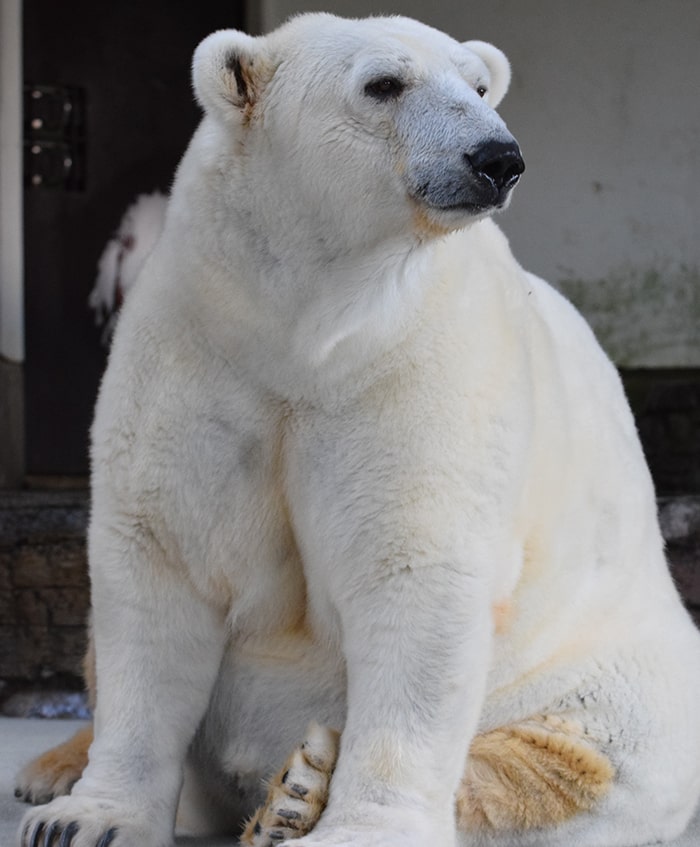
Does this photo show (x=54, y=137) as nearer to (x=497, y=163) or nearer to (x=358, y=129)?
(x=358, y=129)

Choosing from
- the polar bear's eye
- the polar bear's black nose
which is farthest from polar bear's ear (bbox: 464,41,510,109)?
the polar bear's black nose

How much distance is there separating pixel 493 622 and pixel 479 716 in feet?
0.54

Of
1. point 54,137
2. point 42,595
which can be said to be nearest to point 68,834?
point 42,595

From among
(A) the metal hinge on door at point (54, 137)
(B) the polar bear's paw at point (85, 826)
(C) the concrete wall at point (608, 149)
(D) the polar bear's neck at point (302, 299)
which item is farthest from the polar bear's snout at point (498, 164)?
(A) the metal hinge on door at point (54, 137)

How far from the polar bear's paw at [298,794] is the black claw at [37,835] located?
34 cm

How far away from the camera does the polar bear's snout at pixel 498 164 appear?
2619 millimetres

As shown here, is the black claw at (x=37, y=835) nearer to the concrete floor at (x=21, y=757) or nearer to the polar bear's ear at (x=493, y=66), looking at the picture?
the concrete floor at (x=21, y=757)

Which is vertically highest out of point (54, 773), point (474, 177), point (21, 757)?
point (474, 177)

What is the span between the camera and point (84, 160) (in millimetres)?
8188

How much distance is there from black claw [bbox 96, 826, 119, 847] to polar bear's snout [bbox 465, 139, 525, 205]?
1206 millimetres

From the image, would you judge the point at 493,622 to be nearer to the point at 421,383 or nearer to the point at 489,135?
the point at 421,383

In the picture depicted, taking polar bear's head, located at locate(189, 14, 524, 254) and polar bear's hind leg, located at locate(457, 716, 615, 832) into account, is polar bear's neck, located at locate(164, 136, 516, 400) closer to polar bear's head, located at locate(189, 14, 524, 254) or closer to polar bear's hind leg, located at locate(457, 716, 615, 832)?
polar bear's head, located at locate(189, 14, 524, 254)

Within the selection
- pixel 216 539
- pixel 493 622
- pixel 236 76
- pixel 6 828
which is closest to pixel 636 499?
pixel 493 622

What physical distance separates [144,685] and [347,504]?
488 millimetres
